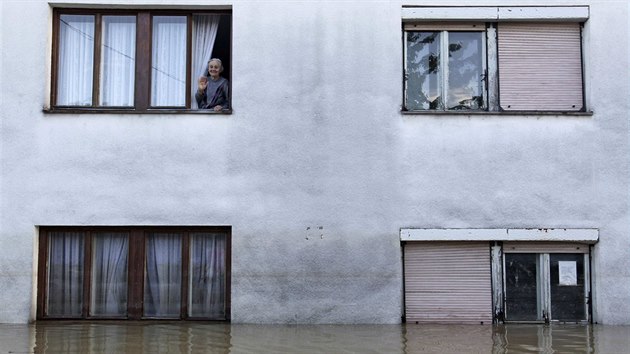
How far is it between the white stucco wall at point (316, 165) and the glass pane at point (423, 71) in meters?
0.32

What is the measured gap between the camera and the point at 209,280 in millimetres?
11000

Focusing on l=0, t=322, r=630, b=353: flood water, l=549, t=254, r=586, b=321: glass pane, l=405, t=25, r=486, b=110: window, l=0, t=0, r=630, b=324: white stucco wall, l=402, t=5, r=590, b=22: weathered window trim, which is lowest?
l=0, t=322, r=630, b=353: flood water

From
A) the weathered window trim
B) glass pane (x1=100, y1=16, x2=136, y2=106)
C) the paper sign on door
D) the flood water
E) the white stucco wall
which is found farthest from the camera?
glass pane (x1=100, y1=16, x2=136, y2=106)

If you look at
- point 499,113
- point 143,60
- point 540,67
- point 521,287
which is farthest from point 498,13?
point 143,60

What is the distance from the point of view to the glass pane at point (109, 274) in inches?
432

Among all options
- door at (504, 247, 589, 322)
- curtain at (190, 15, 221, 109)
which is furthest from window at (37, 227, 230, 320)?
door at (504, 247, 589, 322)

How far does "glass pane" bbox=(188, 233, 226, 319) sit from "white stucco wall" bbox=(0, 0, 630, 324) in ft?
1.01

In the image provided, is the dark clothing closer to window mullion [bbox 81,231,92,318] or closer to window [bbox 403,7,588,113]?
window mullion [bbox 81,231,92,318]

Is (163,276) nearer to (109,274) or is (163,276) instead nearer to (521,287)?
(109,274)

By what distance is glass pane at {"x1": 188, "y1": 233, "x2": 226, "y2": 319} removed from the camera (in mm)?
10945

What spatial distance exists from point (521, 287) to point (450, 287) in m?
1.00

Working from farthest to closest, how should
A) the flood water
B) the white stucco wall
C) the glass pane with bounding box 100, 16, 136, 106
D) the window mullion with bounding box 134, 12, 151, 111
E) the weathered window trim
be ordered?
1. the glass pane with bounding box 100, 16, 136, 106
2. the window mullion with bounding box 134, 12, 151, 111
3. the weathered window trim
4. the white stucco wall
5. the flood water

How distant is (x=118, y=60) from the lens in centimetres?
1135

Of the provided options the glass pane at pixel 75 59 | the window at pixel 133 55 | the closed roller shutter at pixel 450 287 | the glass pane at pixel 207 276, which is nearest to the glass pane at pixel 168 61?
the window at pixel 133 55
